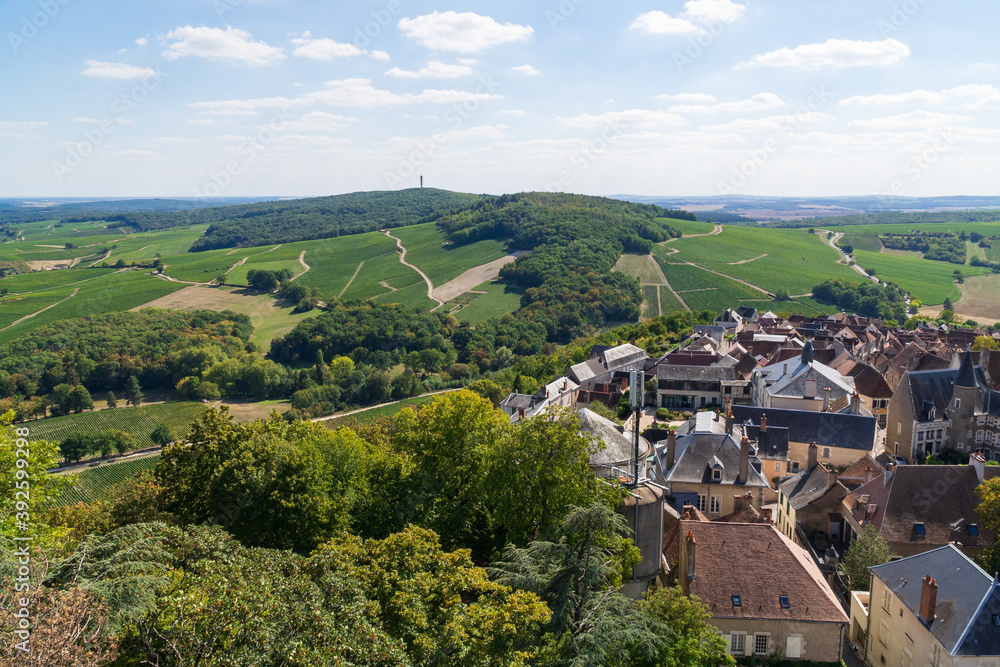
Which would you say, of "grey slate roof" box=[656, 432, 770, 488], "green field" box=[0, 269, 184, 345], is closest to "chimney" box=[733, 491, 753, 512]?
"grey slate roof" box=[656, 432, 770, 488]

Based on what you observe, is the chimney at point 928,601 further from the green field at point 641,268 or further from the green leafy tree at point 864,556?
the green field at point 641,268

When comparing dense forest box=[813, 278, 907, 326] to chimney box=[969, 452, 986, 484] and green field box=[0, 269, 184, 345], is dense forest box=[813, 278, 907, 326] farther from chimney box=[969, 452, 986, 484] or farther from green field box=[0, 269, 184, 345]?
green field box=[0, 269, 184, 345]

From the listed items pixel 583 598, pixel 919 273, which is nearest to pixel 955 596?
pixel 583 598

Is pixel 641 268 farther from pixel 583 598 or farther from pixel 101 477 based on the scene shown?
pixel 583 598

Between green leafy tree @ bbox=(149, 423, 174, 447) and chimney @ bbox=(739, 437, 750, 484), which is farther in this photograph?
green leafy tree @ bbox=(149, 423, 174, 447)

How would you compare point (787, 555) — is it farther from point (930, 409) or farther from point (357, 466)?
point (930, 409)

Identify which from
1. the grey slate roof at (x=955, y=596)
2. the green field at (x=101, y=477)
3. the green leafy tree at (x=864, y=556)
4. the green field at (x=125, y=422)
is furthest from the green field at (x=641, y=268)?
the grey slate roof at (x=955, y=596)
